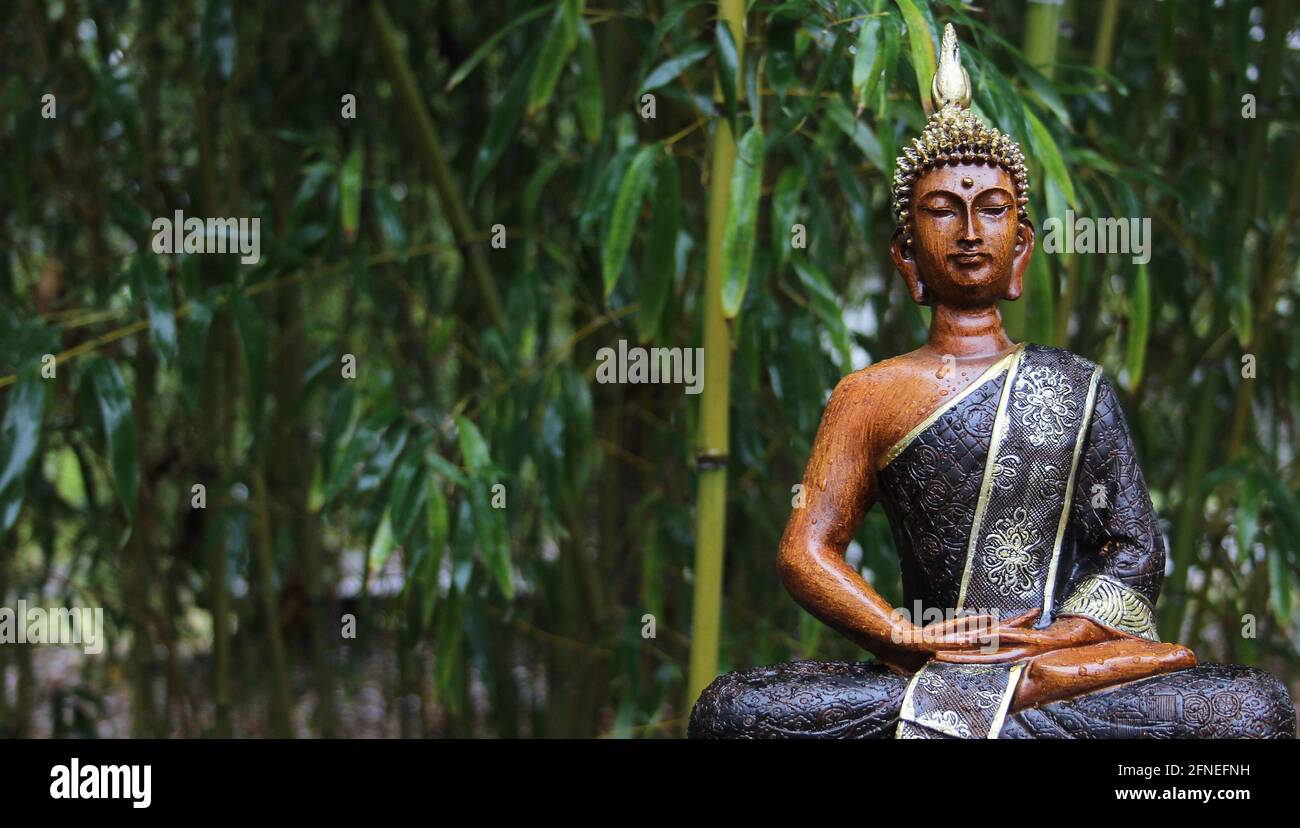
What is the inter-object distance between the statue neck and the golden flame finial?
22 centimetres

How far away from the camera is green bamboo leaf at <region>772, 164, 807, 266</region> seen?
207 centimetres

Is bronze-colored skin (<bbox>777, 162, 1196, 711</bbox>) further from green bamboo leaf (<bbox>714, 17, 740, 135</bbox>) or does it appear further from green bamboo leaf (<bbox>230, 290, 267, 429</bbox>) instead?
green bamboo leaf (<bbox>230, 290, 267, 429</bbox>)

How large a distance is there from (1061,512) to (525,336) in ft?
3.88

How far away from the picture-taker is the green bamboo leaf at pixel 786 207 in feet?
6.79

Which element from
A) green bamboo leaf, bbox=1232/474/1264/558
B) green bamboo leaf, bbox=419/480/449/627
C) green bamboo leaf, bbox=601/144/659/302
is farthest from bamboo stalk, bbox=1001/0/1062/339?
green bamboo leaf, bbox=419/480/449/627

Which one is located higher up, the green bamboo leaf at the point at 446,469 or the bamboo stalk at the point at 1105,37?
the bamboo stalk at the point at 1105,37


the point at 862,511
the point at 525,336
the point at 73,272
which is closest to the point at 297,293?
the point at 73,272

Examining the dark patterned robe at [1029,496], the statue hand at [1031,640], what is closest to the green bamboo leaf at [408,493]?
the dark patterned robe at [1029,496]

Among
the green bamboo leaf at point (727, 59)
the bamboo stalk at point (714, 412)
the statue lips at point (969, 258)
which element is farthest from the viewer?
the bamboo stalk at point (714, 412)

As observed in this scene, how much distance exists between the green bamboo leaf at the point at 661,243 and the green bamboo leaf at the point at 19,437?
3.12 feet

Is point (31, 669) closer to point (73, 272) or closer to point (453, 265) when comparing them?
point (73, 272)

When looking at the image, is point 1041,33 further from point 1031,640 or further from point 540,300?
point 1031,640

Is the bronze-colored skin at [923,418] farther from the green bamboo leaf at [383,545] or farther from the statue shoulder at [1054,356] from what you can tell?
the green bamboo leaf at [383,545]
